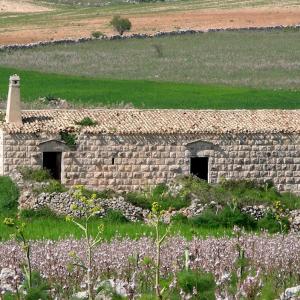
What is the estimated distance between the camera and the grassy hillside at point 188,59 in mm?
64881

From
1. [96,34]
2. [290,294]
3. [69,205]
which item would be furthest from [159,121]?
[96,34]

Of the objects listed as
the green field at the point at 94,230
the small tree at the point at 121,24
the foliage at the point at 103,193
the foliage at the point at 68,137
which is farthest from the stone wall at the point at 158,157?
the small tree at the point at 121,24

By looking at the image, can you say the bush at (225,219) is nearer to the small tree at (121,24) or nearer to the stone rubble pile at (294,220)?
the stone rubble pile at (294,220)

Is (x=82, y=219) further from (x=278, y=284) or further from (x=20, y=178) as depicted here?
(x=278, y=284)

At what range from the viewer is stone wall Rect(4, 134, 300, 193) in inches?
1447

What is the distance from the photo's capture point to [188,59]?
73125 mm

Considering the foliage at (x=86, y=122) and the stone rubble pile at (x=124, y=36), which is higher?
the foliage at (x=86, y=122)

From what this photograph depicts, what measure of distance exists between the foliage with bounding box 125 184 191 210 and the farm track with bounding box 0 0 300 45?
52.3 m

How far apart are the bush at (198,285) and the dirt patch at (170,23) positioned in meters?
71.4

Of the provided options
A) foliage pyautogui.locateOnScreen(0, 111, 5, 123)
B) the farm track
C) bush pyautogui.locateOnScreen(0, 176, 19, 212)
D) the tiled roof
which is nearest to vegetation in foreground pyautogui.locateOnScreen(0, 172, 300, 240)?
bush pyautogui.locateOnScreen(0, 176, 19, 212)

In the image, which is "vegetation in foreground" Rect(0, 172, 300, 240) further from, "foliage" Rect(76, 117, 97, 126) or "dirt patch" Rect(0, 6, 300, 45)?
"dirt patch" Rect(0, 6, 300, 45)

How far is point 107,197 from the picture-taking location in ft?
112

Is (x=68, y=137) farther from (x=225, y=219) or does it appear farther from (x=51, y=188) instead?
(x=225, y=219)

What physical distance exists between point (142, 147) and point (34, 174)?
3108 millimetres
